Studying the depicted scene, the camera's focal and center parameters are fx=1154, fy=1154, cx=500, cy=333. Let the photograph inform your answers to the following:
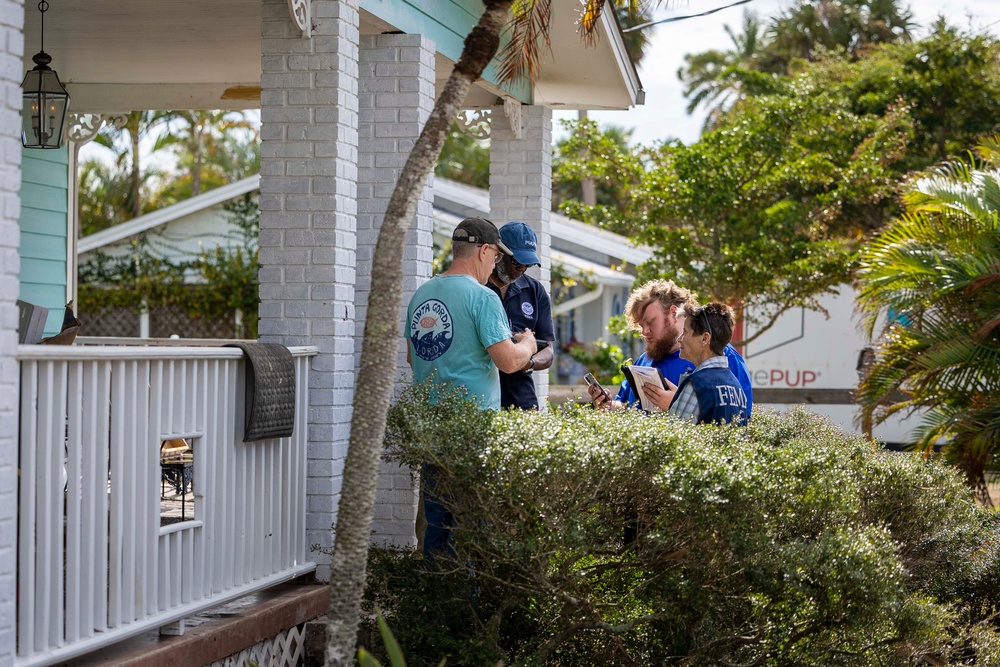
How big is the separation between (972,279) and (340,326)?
18.9 feet

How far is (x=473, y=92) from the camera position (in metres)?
8.78

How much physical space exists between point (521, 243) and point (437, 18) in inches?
72.2

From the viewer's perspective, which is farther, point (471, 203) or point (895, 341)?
point (471, 203)

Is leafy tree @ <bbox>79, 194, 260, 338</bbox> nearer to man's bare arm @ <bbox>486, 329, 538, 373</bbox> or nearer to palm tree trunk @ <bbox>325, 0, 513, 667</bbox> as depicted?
man's bare arm @ <bbox>486, 329, 538, 373</bbox>

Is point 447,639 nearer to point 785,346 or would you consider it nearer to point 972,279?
point 972,279

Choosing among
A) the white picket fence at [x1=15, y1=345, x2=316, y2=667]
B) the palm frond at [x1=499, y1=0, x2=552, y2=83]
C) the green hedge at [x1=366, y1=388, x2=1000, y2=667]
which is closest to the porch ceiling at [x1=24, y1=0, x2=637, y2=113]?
the palm frond at [x1=499, y1=0, x2=552, y2=83]

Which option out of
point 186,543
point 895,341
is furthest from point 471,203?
Answer: point 186,543

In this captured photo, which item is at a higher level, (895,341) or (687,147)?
(687,147)

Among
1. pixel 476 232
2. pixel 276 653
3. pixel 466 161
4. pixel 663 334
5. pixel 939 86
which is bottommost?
pixel 276 653

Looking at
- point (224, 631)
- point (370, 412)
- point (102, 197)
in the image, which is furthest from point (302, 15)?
point (102, 197)

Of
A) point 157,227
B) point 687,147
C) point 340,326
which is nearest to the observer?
point 340,326

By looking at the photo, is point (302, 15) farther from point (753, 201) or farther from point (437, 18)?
point (753, 201)

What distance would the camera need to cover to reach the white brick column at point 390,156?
654 cm

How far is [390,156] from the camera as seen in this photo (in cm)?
660
